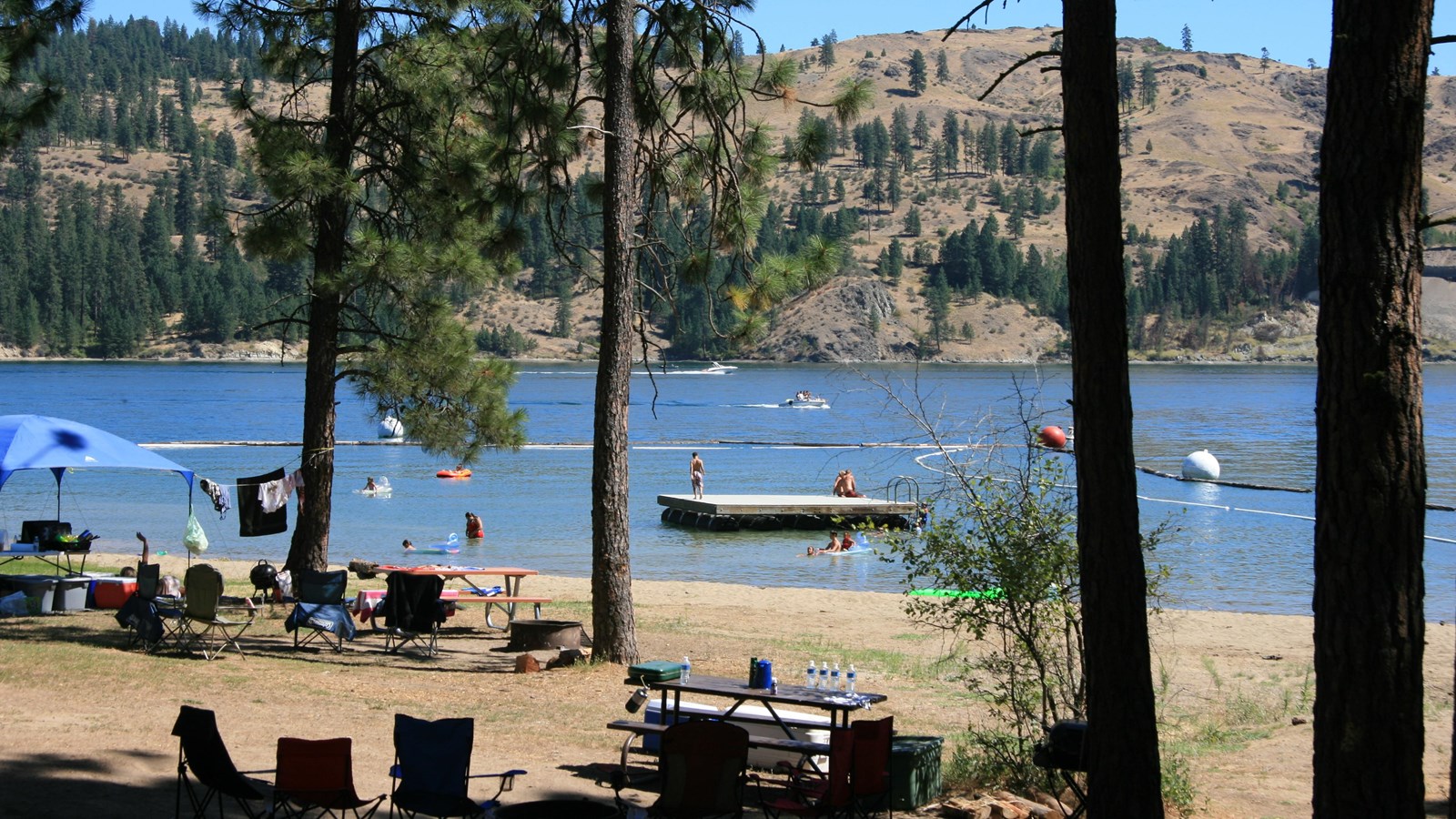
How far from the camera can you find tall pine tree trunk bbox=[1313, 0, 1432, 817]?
4480 mm

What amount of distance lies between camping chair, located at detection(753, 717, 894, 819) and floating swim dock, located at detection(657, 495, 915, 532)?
24.5 m

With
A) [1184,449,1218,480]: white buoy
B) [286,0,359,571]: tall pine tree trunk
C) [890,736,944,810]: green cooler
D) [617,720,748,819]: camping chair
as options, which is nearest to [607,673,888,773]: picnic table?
[890,736,944,810]: green cooler

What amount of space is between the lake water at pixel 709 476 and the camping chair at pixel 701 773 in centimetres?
222

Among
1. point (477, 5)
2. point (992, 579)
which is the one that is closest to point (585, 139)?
point (477, 5)

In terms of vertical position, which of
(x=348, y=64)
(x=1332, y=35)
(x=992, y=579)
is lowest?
(x=992, y=579)

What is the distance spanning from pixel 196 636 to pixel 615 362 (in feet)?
13.1

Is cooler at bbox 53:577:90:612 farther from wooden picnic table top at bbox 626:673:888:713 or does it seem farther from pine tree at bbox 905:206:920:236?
pine tree at bbox 905:206:920:236

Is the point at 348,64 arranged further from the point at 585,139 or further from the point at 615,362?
the point at 615,362

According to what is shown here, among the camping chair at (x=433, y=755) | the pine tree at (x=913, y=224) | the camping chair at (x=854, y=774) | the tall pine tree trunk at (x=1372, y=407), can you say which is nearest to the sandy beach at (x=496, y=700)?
the camping chair at (x=433, y=755)

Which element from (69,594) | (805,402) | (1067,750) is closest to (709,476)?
(69,594)

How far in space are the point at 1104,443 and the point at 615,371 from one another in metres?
6.07

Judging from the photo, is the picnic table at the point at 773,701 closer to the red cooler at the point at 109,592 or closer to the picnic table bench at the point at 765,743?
the picnic table bench at the point at 765,743

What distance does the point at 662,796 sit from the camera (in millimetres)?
5645

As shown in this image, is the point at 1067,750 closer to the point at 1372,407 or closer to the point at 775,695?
the point at 775,695
